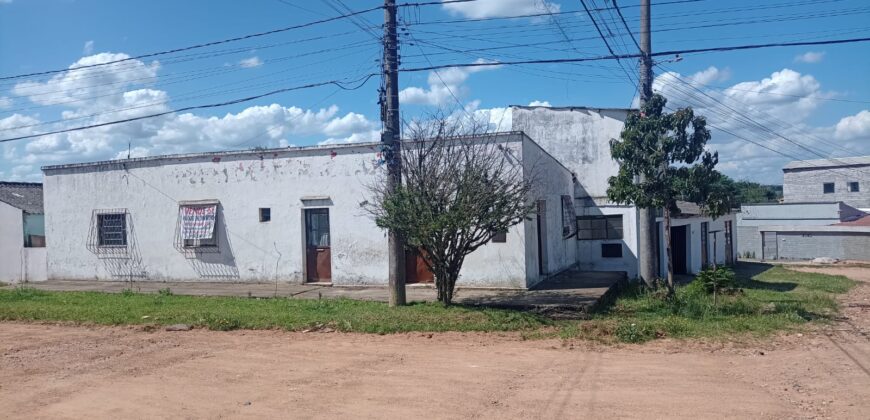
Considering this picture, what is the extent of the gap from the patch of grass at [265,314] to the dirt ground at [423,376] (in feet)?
1.49

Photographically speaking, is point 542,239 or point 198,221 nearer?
point 542,239

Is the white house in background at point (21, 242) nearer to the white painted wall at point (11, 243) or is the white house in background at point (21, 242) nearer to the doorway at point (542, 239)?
the white painted wall at point (11, 243)

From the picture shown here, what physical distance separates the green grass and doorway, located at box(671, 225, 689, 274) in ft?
27.0

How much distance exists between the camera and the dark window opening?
1958 centimetres

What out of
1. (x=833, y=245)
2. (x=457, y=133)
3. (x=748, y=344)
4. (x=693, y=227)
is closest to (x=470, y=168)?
(x=457, y=133)

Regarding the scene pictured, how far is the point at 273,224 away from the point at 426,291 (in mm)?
4556

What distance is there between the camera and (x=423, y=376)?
26.0 ft

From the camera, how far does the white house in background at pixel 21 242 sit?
64.6ft

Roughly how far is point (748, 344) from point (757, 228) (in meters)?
31.6

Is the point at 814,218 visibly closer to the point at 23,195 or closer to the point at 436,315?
the point at 436,315

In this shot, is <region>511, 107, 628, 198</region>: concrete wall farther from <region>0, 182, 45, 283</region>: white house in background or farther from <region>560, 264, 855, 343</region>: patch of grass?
<region>0, 182, 45, 283</region>: white house in background

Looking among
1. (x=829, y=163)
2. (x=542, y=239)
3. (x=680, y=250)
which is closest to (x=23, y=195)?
(x=542, y=239)

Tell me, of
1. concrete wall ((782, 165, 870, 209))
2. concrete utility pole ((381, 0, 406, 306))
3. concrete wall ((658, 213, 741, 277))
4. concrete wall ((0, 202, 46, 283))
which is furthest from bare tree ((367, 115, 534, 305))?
concrete wall ((782, 165, 870, 209))

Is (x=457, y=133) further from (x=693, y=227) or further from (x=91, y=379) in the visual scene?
(x=693, y=227)
